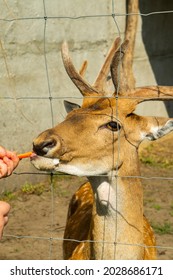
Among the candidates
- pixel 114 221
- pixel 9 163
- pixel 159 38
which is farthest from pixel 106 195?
pixel 159 38

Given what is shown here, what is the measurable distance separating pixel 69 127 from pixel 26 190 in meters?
3.17

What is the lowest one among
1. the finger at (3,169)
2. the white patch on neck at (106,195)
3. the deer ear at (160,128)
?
the white patch on neck at (106,195)

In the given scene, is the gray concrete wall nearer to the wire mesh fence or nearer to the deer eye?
the wire mesh fence

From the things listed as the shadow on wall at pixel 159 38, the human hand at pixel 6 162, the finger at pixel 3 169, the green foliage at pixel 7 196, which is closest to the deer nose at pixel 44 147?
the human hand at pixel 6 162

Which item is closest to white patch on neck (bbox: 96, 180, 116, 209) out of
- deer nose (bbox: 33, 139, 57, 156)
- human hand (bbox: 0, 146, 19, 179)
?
deer nose (bbox: 33, 139, 57, 156)

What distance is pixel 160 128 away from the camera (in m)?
3.65

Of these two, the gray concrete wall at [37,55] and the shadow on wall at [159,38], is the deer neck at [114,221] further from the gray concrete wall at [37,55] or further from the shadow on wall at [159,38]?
the shadow on wall at [159,38]

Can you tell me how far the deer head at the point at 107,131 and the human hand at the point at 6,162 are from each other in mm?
447

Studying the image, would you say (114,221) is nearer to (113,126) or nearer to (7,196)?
(113,126)

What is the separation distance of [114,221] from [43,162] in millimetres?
520

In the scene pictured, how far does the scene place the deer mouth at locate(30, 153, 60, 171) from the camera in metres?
3.38

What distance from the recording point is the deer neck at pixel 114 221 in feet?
11.8
